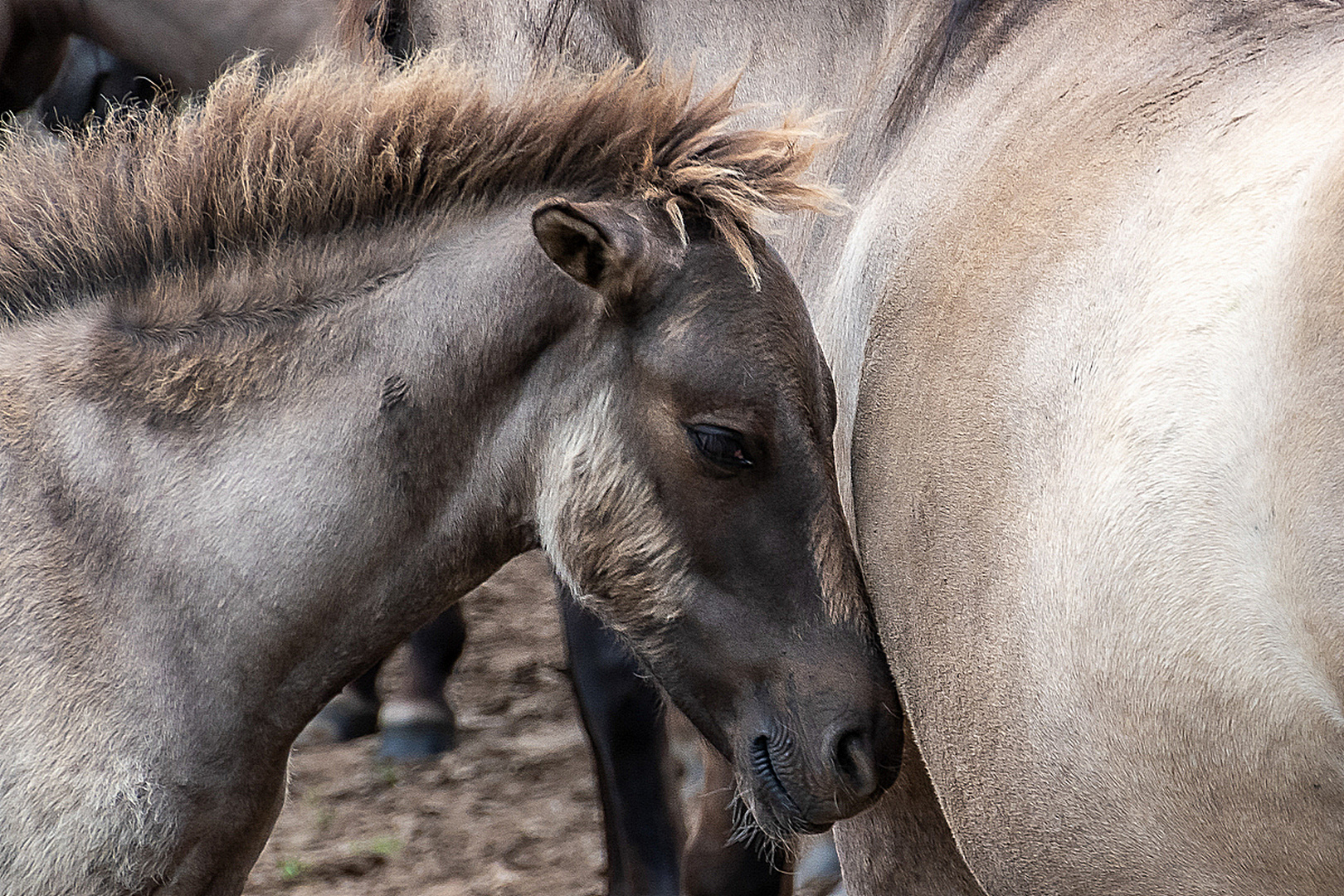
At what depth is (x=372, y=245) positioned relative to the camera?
2049mm

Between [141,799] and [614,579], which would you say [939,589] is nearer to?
[614,579]

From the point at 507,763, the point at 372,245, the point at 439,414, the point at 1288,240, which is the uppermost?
the point at 1288,240

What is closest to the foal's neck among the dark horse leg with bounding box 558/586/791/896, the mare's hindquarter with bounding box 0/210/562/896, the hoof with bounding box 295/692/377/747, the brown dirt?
the mare's hindquarter with bounding box 0/210/562/896

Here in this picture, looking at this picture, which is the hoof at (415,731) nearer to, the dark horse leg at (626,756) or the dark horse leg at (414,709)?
the dark horse leg at (414,709)

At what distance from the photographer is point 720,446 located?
6.48 feet

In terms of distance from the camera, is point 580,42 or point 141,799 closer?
point 141,799

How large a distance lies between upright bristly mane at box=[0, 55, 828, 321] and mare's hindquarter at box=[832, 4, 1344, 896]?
1.23ft

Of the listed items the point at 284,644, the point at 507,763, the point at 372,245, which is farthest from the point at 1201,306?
the point at 507,763

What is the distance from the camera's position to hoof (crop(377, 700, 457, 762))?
429cm

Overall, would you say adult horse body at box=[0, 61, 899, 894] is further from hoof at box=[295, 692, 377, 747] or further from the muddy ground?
hoof at box=[295, 692, 377, 747]

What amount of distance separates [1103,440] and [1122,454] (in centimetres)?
4

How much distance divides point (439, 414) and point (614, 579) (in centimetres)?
39

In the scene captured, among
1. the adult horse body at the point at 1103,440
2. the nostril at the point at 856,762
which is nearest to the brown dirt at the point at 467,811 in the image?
the adult horse body at the point at 1103,440

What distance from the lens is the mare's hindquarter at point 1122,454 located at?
1332 millimetres
